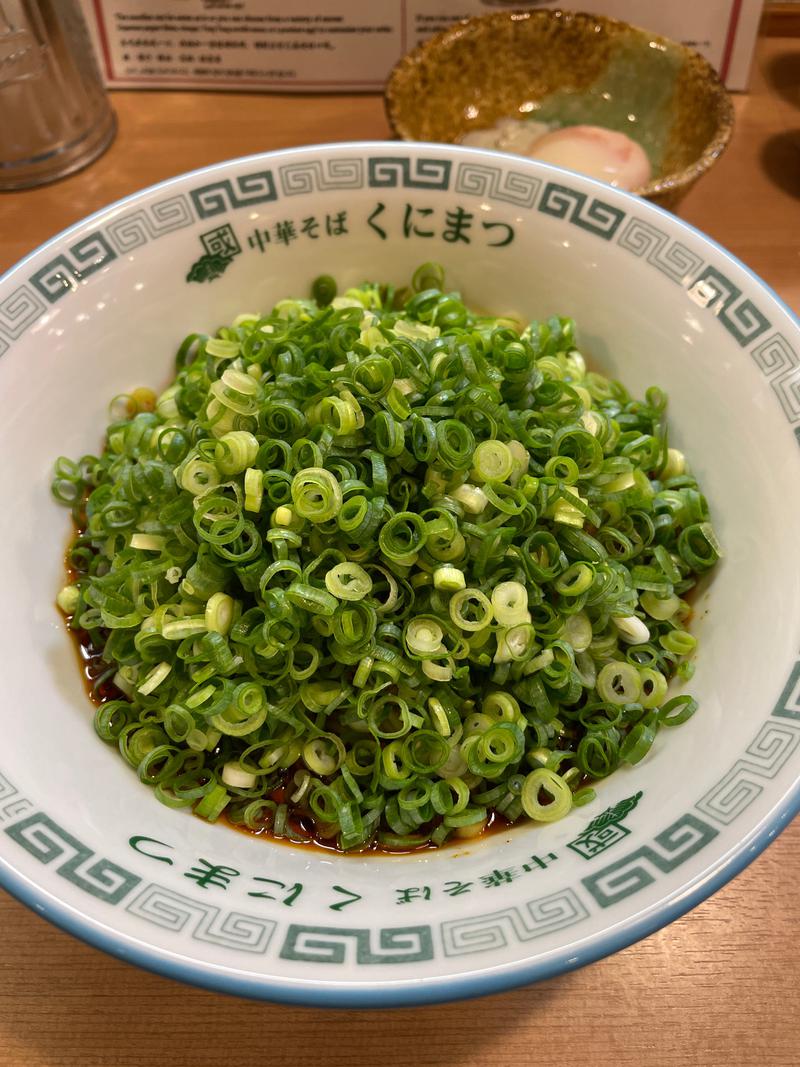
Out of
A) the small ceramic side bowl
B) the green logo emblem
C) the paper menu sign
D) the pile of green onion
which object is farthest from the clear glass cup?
the green logo emblem

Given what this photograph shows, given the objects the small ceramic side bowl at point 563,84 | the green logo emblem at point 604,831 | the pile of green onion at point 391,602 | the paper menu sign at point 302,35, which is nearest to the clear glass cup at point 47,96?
the paper menu sign at point 302,35

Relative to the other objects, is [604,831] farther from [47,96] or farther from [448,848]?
[47,96]

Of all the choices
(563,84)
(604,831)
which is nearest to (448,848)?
(604,831)

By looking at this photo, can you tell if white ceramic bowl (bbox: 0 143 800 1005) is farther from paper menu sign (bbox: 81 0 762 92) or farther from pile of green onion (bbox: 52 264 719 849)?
paper menu sign (bbox: 81 0 762 92)

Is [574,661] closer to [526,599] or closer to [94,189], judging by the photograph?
[526,599]

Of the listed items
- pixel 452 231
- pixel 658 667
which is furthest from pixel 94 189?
pixel 658 667
